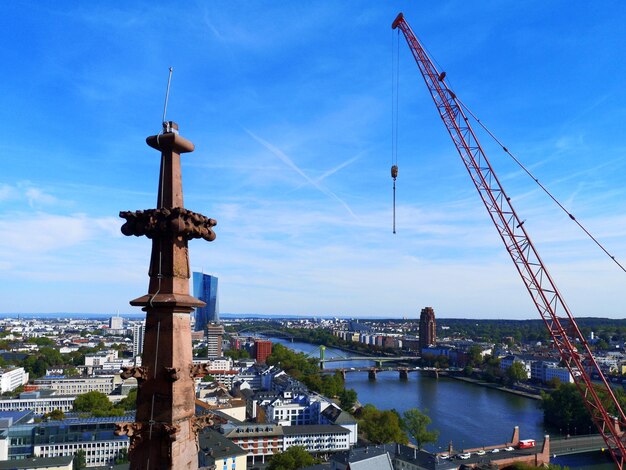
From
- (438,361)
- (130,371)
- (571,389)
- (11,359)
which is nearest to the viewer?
(130,371)

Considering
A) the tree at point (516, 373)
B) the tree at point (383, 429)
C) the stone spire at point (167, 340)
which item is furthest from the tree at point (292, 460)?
the tree at point (516, 373)

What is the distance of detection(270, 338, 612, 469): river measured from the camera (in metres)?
29.5

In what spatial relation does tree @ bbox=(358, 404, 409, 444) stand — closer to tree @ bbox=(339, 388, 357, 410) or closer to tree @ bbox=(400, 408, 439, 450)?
tree @ bbox=(400, 408, 439, 450)

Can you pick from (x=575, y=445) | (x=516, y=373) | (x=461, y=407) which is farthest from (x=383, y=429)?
(x=516, y=373)

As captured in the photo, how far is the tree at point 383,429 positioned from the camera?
88.5 ft

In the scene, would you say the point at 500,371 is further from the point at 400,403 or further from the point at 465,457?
the point at 465,457

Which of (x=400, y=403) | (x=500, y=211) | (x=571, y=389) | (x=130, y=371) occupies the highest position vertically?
(x=500, y=211)

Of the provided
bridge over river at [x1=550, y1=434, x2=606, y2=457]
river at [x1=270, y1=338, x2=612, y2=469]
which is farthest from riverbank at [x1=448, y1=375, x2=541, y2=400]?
bridge over river at [x1=550, y1=434, x2=606, y2=457]

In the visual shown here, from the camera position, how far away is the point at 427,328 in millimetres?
83062

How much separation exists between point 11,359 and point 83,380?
70.2 feet

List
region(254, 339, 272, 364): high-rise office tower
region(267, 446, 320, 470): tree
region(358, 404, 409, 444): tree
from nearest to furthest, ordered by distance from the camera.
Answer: region(267, 446, 320, 470): tree
region(358, 404, 409, 444): tree
region(254, 339, 272, 364): high-rise office tower

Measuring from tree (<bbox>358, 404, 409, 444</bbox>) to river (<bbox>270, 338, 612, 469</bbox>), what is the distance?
1984 mm

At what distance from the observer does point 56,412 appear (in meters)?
31.2

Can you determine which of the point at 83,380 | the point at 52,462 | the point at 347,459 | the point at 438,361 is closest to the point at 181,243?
the point at 347,459
